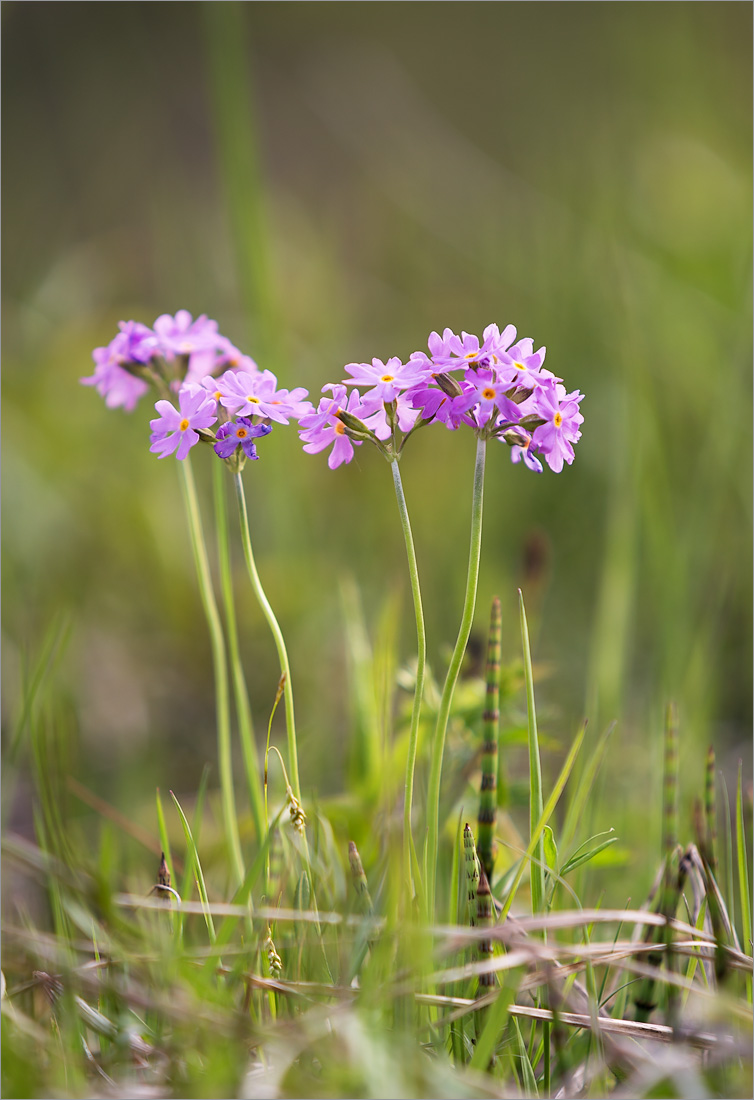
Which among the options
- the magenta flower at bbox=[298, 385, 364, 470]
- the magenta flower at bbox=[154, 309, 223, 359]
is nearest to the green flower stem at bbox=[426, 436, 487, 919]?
the magenta flower at bbox=[298, 385, 364, 470]

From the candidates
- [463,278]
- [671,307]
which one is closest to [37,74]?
[463,278]

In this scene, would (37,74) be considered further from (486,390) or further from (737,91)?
(486,390)

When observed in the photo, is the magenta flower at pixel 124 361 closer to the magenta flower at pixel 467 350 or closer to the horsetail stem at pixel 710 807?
the magenta flower at pixel 467 350

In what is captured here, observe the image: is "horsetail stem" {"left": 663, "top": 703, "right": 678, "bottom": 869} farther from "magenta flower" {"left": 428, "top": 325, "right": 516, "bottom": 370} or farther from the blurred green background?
"magenta flower" {"left": 428, "top": 325, "right": 516, "bottom": 370}

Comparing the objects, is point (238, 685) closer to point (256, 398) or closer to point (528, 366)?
point (256, 398)

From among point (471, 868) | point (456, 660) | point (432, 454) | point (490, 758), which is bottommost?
point (471, 868)

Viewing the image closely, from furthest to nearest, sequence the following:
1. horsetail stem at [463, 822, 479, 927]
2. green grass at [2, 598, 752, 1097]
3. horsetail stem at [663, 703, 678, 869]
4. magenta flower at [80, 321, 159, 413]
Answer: magenta flower at [80, 321, 159, 413], horsetail stem at [663, 703, 678, 869], horsetail stem at [463, 822, 479, 927], green grass at [2, 598, 752, 1097]

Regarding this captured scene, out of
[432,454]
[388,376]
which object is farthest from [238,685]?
[432,454]
